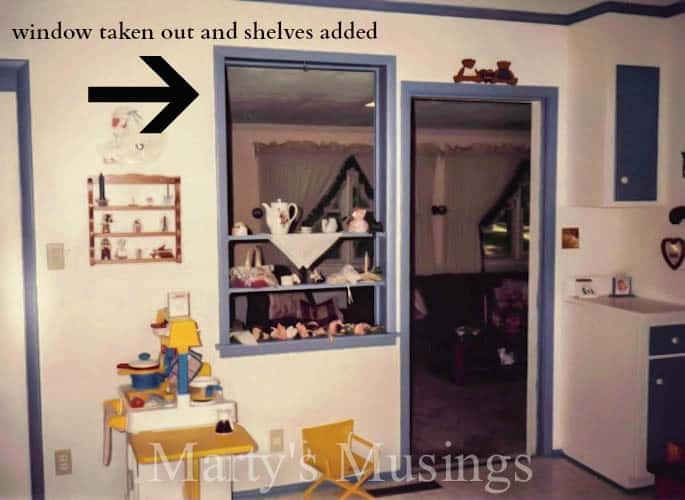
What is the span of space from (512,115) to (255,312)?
341 centimetres

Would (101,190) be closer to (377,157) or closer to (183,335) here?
(183,335)

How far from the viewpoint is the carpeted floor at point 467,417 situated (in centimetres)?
444

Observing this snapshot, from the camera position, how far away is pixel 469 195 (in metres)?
8.42

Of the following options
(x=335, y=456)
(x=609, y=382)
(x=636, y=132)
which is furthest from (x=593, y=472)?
(x=636, y=132)

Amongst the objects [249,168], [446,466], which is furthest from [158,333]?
[249,168]

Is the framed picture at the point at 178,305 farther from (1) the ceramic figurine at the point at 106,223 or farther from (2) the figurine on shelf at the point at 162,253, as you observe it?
(1) the ceramic figurine at the point at 106,223

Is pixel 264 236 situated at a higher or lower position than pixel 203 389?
higher

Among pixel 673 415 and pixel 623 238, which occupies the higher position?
pixel 623 238

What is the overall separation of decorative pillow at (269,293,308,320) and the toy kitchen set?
2.78 m

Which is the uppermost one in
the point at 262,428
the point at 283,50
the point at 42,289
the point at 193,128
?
the point at 283,50

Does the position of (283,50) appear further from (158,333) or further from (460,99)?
(158,333)

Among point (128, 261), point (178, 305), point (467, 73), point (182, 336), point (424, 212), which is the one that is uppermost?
point (467, 73)

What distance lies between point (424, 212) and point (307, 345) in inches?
191

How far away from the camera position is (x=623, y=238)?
4.26m
